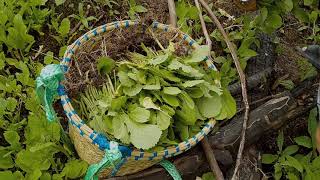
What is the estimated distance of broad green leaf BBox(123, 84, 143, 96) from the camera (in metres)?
1.63

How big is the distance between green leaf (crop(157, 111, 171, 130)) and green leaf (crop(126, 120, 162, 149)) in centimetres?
2

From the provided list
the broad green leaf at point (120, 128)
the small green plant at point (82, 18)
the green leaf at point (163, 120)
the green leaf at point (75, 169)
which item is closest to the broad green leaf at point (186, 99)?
the green leaf at point (163, 120)

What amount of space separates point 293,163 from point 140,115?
2.71 feet

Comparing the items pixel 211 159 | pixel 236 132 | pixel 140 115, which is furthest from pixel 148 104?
pixel 236 132

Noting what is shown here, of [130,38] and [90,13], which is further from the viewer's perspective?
[90,13]

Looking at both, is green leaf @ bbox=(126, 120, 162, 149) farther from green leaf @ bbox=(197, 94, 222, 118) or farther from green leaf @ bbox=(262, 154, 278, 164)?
green leaf @ bbox=(262, 154, 278, 164)

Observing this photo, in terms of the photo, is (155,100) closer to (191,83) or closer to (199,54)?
(191,83)

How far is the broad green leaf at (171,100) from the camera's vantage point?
5.30ft

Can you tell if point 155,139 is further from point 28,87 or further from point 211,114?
point 28,87

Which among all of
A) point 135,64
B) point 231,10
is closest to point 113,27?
point 135,64

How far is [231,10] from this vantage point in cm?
263

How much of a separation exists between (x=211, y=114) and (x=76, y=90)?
48 cm

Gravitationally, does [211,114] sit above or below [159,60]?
below

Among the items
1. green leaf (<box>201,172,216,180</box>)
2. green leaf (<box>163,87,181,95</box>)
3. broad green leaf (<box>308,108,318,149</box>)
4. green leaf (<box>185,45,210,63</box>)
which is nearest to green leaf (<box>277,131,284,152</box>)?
broad green leaf (<box>308,108,318,149</box>)
